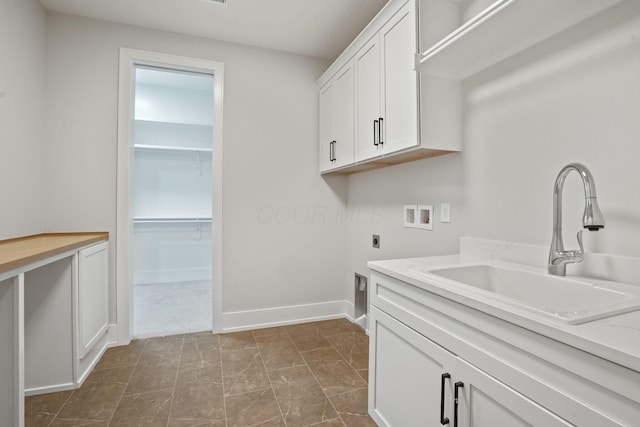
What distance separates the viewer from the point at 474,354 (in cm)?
92

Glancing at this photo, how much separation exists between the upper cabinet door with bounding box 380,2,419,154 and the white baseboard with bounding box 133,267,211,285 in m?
3.74

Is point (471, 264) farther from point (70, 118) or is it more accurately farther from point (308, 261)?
point (70, 118)

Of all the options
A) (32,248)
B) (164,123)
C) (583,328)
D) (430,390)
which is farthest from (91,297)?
(164,123)

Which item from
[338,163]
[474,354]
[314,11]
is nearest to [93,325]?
[338,163]

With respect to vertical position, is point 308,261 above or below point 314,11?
below

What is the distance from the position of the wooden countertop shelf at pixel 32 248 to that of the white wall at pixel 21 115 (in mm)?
130

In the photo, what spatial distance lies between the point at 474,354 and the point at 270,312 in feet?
6.98

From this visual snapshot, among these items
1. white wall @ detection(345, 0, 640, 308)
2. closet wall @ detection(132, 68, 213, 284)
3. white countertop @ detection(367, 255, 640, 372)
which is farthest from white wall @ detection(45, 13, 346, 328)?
white countertop @ detection(367, 255, 640, 372)

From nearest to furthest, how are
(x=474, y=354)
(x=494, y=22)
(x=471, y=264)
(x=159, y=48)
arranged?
(x=474, y=354) < (x=494, y=22) < (x=471, y=264) < (x=159, y=48)

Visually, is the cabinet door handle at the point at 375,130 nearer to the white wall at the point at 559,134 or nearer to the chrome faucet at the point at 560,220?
the white wall at the point at 559,134

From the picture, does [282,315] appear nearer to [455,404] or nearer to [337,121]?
[337,121]

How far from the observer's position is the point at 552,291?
1147 millimetres

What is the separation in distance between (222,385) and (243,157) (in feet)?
5.77

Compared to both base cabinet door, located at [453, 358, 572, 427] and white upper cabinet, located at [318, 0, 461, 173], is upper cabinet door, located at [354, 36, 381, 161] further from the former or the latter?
base cabinet door, located at [453, 358, 572, 427]
